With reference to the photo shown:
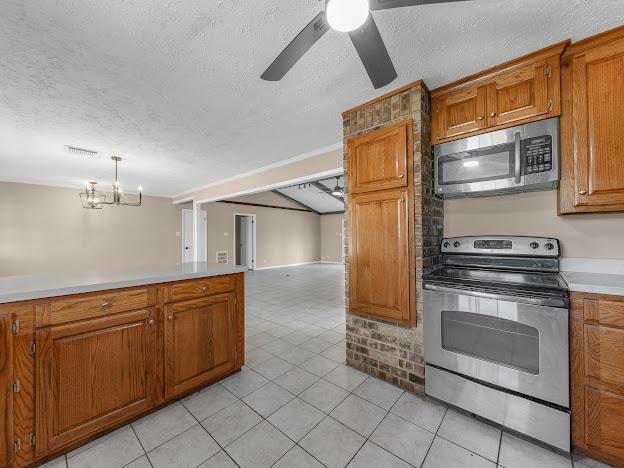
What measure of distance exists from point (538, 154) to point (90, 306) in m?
2.93

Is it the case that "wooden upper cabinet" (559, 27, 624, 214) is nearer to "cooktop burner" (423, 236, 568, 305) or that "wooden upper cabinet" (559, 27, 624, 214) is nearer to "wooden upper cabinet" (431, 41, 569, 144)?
"wooden upper cabinet" (431, 41, 569, 144)

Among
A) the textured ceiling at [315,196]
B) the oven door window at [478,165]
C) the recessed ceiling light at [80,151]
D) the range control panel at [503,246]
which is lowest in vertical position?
the range control panel at [503,246]

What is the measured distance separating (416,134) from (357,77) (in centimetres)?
62

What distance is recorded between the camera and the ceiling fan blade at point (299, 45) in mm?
1083

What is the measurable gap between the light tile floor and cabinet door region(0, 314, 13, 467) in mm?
229

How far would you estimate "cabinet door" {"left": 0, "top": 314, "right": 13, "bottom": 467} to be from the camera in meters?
1.24

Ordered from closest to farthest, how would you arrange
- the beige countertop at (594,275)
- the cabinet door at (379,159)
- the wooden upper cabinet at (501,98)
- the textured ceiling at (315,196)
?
1. the beige countertop at (594,275)
2. the wooden upper cabinet at (501,98)
3. the cabinet door at (379,159)
4. the textured ceiling at (315,196)

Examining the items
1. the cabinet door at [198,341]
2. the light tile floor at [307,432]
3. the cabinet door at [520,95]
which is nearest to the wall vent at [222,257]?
the light tile floor at [307,432]

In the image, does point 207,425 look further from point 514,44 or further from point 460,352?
point 514,44

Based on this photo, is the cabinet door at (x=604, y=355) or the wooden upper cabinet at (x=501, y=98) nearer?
the cabinet door at (x=604, y=355)

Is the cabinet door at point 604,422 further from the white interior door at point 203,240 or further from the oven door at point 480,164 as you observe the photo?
the white interior door at point 203,240

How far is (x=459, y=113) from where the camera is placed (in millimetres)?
2012

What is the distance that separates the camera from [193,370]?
1925mm

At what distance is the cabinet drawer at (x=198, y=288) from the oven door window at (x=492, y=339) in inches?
65.8
